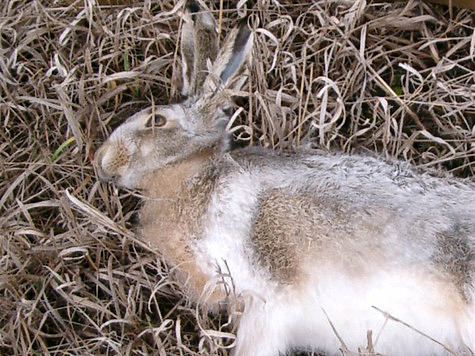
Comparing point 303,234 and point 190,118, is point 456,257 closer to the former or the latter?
point 303,234

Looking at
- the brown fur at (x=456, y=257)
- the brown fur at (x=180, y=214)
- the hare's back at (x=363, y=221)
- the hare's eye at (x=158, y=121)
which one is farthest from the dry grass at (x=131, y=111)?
the brown fur at (x=456, y=257)

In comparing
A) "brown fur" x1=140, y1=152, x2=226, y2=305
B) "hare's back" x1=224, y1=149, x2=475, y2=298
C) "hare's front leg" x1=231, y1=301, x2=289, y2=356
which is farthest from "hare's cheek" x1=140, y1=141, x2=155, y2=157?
"hare's front leg" x1=231, y1=301, x2=289, y2=356

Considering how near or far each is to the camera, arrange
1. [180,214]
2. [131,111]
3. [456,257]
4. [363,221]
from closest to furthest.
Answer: [456,257] < [363,221] < [180,214] < [131,111]

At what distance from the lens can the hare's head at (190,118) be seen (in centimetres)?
359

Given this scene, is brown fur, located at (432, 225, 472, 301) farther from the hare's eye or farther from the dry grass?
the hare's eye

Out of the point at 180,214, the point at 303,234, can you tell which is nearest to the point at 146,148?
the point at 180,214

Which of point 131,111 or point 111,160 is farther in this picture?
point 131,111

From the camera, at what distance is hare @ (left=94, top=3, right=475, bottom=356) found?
120 inches

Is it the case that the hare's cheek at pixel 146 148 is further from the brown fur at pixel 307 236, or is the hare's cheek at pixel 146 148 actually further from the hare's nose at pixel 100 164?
the brown fur at pixel 307 236

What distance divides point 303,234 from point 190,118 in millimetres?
911

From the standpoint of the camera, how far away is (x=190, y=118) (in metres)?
3.68

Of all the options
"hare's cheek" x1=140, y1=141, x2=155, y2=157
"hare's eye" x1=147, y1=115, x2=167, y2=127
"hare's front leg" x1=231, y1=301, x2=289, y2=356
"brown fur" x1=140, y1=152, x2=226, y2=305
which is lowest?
"hare's front leg" x1=231, y1=301, x2=289, y2=356

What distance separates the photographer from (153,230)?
3.57 metres

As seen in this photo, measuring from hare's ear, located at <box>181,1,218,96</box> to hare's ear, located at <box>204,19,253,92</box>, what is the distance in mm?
89
